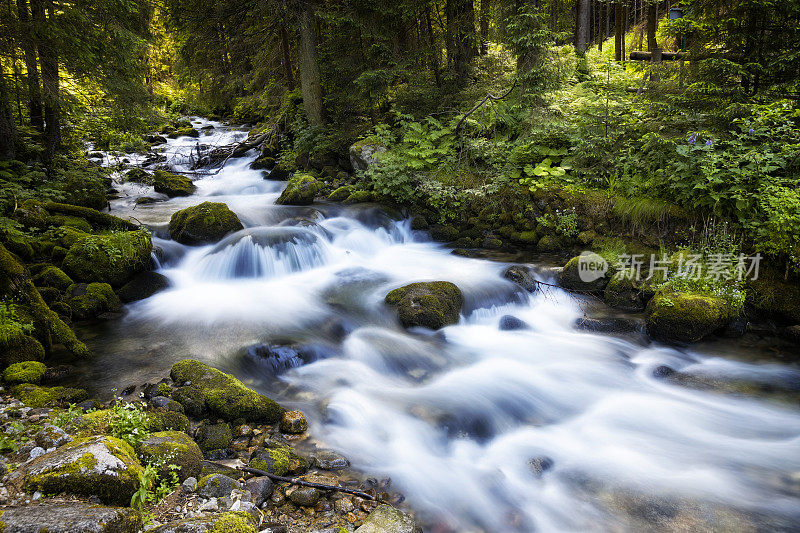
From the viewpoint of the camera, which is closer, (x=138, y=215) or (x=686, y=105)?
(x=686, y=105)

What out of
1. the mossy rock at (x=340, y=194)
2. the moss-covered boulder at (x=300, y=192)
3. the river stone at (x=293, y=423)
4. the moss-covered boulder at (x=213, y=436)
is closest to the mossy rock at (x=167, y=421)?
the moss-covered boulder at (x=213, y=436)

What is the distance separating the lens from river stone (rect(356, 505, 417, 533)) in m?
3.43

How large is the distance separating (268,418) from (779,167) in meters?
8.66

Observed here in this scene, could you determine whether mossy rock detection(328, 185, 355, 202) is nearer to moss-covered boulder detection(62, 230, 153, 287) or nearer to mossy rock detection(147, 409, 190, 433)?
moss-covered boulder detection(62, 230, 153, 287)

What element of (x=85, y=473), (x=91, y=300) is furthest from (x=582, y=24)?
(x=85, y=473)

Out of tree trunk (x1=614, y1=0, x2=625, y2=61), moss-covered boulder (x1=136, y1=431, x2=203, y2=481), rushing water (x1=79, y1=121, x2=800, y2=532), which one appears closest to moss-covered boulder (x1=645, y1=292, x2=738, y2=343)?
rushing water (x1=79, y1=121, x2=800, y2=532)

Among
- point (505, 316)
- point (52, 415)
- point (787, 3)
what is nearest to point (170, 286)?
point (52, 415)

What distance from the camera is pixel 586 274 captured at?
8.35 m

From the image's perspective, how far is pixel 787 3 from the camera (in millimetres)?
6742

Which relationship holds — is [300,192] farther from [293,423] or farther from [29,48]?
[293,423]

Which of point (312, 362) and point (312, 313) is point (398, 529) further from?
point (312, 313)

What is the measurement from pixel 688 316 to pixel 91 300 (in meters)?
9.87

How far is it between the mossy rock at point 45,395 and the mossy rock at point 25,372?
0.17 metres

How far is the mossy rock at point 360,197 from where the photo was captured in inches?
488
